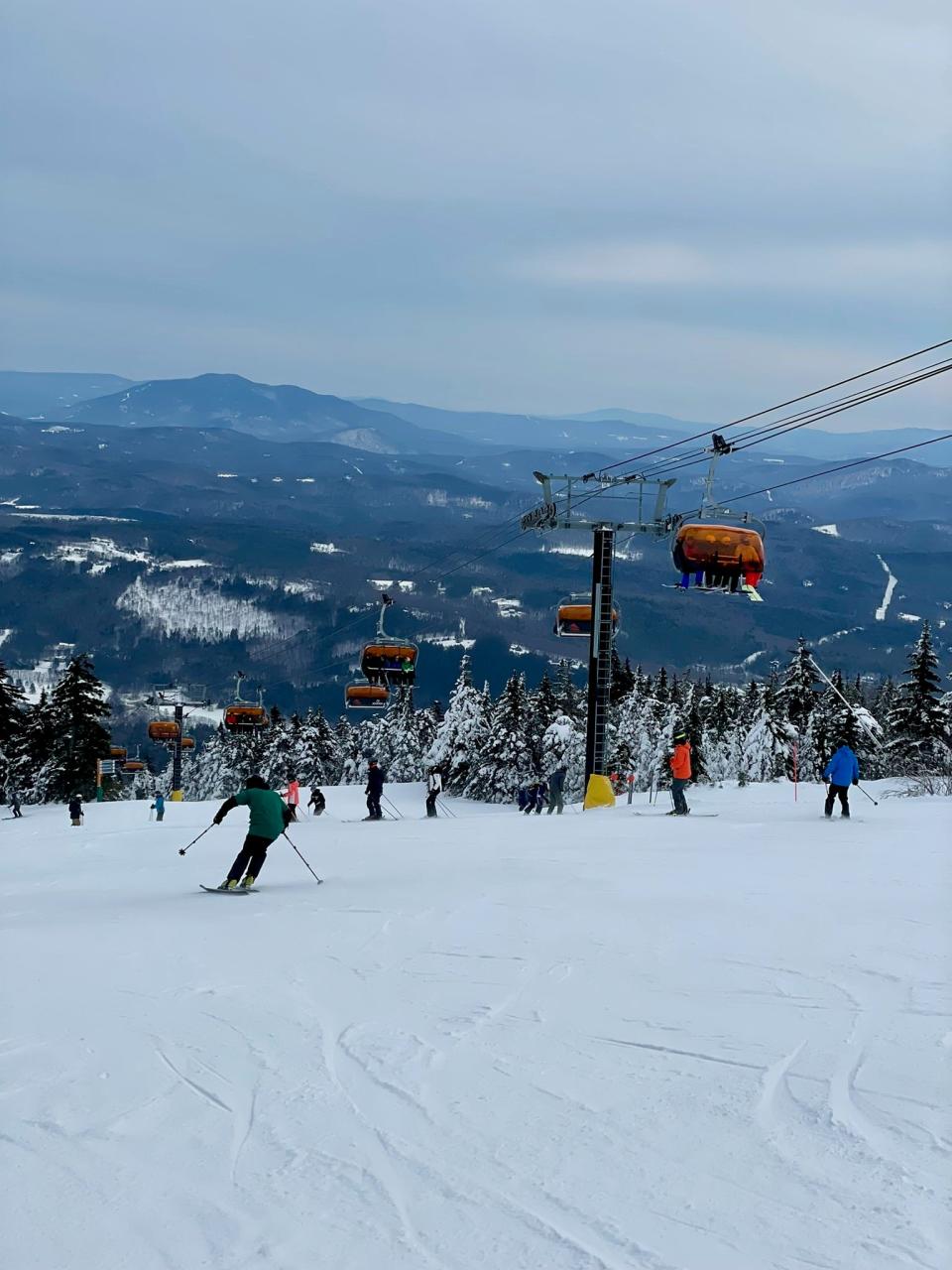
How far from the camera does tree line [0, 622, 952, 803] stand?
5466 centimetres

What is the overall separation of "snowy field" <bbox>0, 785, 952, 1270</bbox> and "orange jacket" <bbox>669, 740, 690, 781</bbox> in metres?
8.94

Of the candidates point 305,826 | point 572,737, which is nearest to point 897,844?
point 305,826

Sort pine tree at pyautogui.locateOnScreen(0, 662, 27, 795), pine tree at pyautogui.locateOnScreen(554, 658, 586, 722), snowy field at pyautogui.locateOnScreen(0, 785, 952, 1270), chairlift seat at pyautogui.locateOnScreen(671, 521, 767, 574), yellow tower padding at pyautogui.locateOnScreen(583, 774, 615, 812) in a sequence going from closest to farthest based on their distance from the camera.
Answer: snowy field at pyautogui.locateOnScreen(0, 785, 952, 1270), chairlift seat at pyautogui.locateOnScreen(671, 521, 767, 574), yellow tower padding at pyautogui.locateOnScreen(583, 774, 615, 812), pine tree at pyautogui.locateOnScreen(0, 662, 27, 795), pine tree at pyautogui.locateOnScreen(554, 658, 586, 722)

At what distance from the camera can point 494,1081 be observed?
5793mm

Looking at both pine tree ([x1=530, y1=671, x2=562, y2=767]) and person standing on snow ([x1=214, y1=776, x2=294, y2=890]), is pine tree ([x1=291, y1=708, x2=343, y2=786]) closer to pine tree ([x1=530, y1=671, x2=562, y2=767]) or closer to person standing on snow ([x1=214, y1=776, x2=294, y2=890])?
pine tree ([x1=530, y1=671, x2=562, y2=767])

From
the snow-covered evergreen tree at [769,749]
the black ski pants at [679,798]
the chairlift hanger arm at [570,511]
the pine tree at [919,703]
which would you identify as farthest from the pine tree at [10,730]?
the black ski pants at [679,798]

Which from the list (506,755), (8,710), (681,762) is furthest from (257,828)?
(506,755)

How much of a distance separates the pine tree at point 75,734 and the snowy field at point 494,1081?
48.3m

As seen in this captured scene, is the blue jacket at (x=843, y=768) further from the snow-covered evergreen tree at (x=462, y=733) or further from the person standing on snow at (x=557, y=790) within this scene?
the snow-covered evergreen tree at (x=462, y=733)

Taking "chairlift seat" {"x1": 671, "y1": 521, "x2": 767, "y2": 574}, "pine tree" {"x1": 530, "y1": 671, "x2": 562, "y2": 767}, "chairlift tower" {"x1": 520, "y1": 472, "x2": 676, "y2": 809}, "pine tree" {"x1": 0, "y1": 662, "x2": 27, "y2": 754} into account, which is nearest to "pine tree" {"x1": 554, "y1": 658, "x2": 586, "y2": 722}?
"pine tree" {"x1": 530, "y1": 671, "x2": 562, "y2": 767}

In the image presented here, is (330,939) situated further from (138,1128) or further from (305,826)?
(305,826)

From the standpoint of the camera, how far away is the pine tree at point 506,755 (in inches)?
2576

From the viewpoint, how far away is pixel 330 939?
956 cm

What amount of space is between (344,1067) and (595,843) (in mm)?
10140
